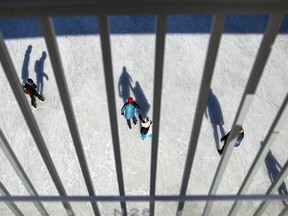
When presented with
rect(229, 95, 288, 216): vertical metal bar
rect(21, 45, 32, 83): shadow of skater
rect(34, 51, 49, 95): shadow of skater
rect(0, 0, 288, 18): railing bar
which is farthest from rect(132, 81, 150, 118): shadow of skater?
rect(0, 0, 288, 18): railing bar

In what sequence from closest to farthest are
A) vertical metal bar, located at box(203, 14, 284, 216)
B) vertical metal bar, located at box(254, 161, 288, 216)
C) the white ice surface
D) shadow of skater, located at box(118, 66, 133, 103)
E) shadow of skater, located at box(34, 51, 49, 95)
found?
1. vertical metal bar, located at box(203, 14, 284, 216)
2. vertical metal bar, located at box(254, 161, 288, 216)
3. the white ice surface
4. shadow of skater, located at box(118, 66, 133, 103)
5. shadow of skater, located at box(34, 51, 49, 95)

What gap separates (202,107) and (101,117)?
714cm

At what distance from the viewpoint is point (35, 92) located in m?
8.84

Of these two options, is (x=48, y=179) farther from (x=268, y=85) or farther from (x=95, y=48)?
(x=268, y=85)

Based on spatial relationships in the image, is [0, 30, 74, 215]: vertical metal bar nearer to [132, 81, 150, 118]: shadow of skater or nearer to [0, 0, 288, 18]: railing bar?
[0, 0, 288, 18]: railing bar

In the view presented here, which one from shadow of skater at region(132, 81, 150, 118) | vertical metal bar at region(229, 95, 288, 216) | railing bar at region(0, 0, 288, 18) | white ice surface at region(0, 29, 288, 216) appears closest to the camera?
railing bar at region(0, 0, 288, 18)

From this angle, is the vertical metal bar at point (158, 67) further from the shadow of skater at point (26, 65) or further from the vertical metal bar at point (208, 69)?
the shadow of skater at point (26, 65)

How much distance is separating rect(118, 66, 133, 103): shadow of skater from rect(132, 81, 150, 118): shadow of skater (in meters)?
0.19

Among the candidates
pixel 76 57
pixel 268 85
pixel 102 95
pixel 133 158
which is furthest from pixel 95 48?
pixel 268 85

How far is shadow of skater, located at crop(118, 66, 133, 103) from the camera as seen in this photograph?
9550 millimetres

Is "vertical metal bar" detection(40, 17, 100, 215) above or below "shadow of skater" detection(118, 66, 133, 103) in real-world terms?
below

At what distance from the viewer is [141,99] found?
9492 mm

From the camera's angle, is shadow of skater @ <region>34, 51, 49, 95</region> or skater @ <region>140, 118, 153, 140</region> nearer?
skater @ <region>140, 118, 153, 140</region>

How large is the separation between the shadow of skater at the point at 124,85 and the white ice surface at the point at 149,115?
12cm
